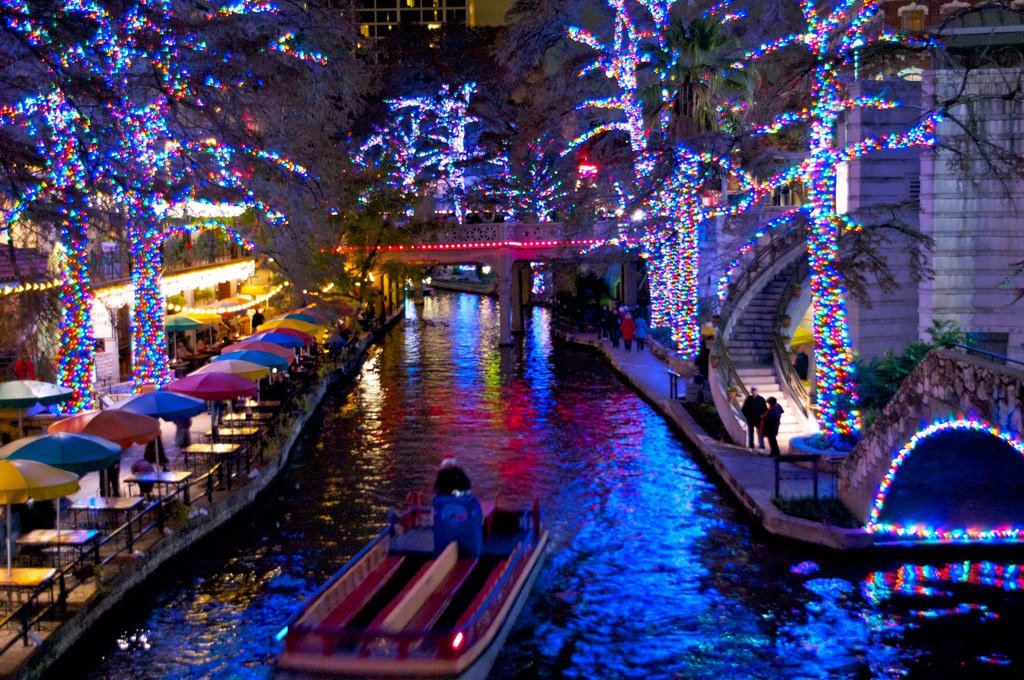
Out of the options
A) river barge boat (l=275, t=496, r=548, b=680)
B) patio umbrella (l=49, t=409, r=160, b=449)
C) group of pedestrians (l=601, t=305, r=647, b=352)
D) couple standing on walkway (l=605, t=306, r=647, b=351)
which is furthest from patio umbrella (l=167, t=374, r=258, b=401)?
couple standing on walkway (l=605, t=306, r=647, b=351)

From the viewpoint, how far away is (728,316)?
118ft

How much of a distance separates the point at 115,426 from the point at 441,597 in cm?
826

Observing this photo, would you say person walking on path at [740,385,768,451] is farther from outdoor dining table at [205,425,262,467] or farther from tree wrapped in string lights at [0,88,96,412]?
tree wrapped in string lights at [0,88,96,412]

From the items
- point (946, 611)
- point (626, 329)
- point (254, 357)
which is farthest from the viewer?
point (626, 329)

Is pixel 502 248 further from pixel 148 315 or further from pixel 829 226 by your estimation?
pixel 829 226

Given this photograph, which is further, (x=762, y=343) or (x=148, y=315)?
(x=762, y=343)

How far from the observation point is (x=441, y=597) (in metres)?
15.8

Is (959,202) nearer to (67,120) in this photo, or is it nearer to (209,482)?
(209,482)

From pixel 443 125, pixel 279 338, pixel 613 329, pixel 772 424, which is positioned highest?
pixel 443 125

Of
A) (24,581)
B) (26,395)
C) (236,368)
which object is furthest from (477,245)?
(24,581)

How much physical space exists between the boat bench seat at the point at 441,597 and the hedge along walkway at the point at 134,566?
4862 mm

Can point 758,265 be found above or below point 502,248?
below

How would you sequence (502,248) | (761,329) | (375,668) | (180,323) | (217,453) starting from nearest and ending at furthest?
(375,668) → (217,453) → (761,329) → (180,323) → (502,248)

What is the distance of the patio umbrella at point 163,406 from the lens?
2286 cm
